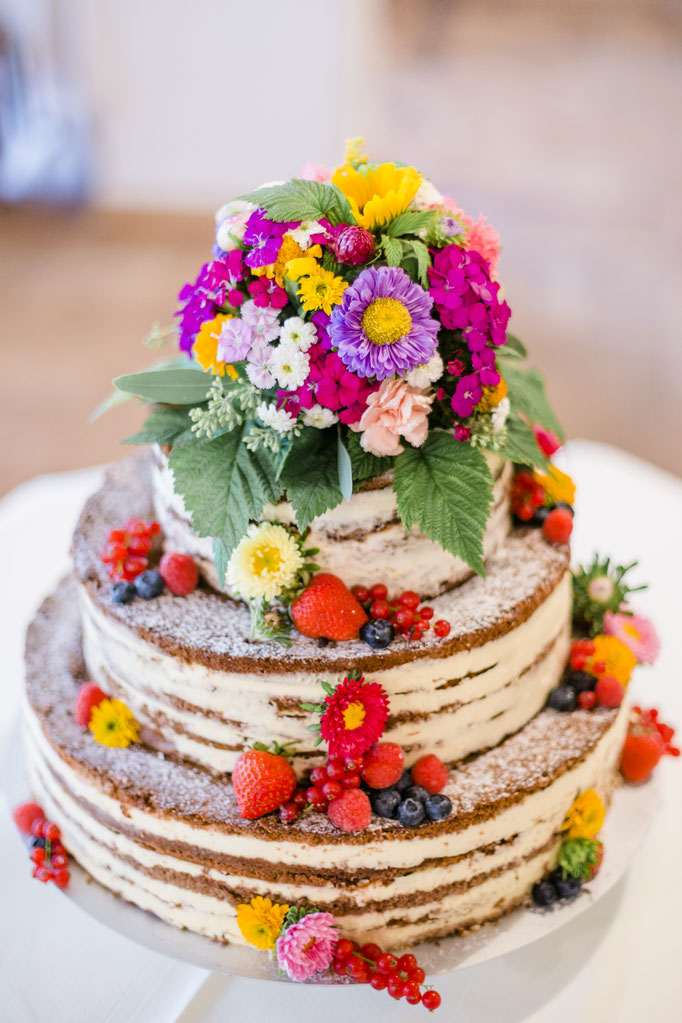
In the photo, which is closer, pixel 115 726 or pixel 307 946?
pixel 307 946

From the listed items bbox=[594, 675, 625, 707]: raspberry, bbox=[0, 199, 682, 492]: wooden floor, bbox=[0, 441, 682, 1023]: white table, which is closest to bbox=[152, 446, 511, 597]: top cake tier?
bbox=[594, 675, 625, 707]: raspberry

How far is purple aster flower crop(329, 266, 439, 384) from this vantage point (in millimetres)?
1582

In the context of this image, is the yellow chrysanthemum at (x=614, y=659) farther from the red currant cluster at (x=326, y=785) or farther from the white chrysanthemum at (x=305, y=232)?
the white chrysanthemum at (x=305, y=232)

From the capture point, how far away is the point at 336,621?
1739mm

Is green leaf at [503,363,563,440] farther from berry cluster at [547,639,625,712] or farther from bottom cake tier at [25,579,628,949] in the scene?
bottom cake tier at [25,579,628,949]

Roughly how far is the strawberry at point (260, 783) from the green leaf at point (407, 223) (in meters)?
0.97

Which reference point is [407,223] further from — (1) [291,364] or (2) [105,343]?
(2) [105,343]

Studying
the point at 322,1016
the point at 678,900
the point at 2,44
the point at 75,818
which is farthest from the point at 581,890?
the point at 2,44

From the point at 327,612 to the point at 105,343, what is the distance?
422 cm

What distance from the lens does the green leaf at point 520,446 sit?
6.01ft

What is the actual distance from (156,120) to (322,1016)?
6.09m

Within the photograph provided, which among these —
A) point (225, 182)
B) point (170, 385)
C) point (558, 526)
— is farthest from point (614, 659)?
point (225, 182)

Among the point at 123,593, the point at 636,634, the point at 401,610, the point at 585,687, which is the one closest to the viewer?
the point at 401,610

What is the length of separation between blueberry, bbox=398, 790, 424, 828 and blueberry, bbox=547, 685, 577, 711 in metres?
0.46
